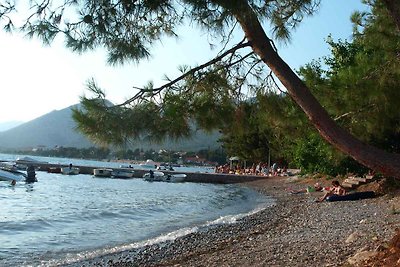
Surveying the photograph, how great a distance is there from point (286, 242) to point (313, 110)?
5.17 m

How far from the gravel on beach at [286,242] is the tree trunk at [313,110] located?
1.87m

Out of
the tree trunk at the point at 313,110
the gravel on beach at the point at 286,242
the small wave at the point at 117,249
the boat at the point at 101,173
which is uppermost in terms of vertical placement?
the tree trunk at the point at 313,110

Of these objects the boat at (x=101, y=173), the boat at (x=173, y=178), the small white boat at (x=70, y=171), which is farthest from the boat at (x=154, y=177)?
the small white boat at (x=70, y=171)

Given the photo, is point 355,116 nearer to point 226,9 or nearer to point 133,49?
point 226,9

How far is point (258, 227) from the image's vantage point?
13.1 m

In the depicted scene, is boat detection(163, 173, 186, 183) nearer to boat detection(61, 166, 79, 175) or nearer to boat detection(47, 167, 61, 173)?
boat detection(61, 166, 79, 175)

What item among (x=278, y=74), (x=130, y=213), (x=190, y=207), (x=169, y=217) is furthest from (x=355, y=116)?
(x=190, y=207)

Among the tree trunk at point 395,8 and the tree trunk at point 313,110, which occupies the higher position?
the tree trunk at point 395,8

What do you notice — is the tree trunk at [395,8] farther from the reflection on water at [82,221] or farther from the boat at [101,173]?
the boat at [101,173]

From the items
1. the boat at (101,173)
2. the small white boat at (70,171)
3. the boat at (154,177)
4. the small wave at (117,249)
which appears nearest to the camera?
the small wave at (117,249)

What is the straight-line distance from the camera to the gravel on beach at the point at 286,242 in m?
6.87

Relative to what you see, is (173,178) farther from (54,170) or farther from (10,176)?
(54,170)

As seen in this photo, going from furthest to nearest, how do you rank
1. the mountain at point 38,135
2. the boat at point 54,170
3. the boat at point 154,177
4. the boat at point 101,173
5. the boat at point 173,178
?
the mountain at point 38,135 → the boat at point 54,170 → the boat at point 101,173 → the boat at point 154,177 → the boat at point 173,178

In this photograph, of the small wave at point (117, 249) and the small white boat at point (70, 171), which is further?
the small white boat at point (70, 171)
